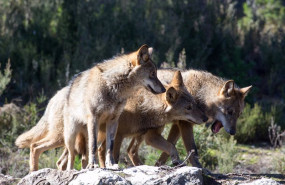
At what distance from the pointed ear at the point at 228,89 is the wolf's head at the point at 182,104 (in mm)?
514

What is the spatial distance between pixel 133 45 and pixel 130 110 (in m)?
5.09

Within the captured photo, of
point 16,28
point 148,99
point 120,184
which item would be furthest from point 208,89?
point 16,28

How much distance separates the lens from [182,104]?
7.55m

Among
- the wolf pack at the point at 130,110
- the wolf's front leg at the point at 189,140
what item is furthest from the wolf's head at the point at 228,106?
the wolf's front leg at the point at 189,140

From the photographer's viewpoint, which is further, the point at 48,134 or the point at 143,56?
the point at 48,134

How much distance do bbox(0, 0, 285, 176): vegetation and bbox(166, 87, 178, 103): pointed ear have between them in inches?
100

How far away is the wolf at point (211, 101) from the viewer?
306 inches

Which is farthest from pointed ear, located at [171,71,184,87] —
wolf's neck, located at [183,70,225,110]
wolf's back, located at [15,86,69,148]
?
wolf's back, located at [15,86,69,148]

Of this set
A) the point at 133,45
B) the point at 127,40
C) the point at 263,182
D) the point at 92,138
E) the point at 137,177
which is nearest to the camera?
the point at 137,177

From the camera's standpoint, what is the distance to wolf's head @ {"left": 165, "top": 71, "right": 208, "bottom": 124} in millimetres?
7531

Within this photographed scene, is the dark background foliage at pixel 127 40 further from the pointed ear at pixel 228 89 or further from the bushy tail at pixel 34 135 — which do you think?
the pointed ear at pixel 228 89

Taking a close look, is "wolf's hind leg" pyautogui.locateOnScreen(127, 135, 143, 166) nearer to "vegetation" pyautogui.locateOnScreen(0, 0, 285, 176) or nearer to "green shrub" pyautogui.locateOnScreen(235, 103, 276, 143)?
"vegetation" pyautogui.locateOnScreen(0, 0, 285, 176)

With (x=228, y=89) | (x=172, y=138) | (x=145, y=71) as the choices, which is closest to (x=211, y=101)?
(x=228, y=89)

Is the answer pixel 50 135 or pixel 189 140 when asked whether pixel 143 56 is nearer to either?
pixel 189 140
